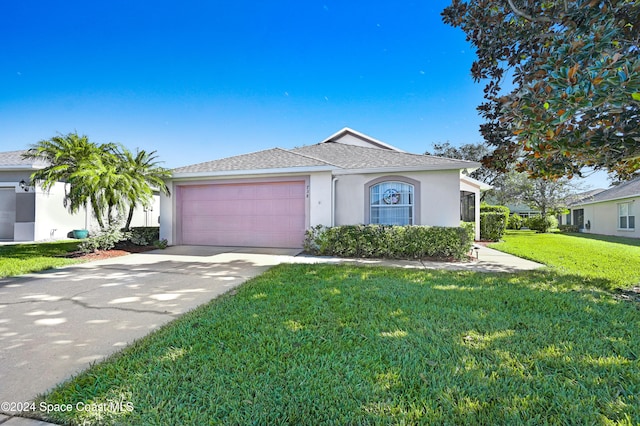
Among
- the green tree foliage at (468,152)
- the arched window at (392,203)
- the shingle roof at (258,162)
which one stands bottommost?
the arched window at (392,203)

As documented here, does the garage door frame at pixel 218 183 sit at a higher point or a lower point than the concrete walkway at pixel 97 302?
higher

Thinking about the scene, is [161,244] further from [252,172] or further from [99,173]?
[252,172]

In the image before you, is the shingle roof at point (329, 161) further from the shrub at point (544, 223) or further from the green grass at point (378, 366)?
the shrub at point (544, 223)

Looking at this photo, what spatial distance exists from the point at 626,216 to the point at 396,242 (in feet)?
66.8

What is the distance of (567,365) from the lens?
253cm

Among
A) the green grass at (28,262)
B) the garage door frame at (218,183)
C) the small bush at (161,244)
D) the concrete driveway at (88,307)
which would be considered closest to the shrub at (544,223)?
the garage door frame at (218,183)

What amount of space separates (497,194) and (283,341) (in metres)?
28.4

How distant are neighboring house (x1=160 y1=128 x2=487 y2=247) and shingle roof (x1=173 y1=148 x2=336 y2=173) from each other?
1.4 inches

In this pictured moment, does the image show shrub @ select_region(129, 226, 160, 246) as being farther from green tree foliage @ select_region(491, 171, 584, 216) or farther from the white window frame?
the white window frame

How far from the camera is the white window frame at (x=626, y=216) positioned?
59.0 feet

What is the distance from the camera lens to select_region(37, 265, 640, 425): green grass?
1.95m

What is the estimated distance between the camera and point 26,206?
13680 mm

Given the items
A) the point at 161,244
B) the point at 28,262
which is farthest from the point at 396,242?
the point at 28,262

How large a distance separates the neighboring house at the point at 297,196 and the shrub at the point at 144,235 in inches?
14.2
